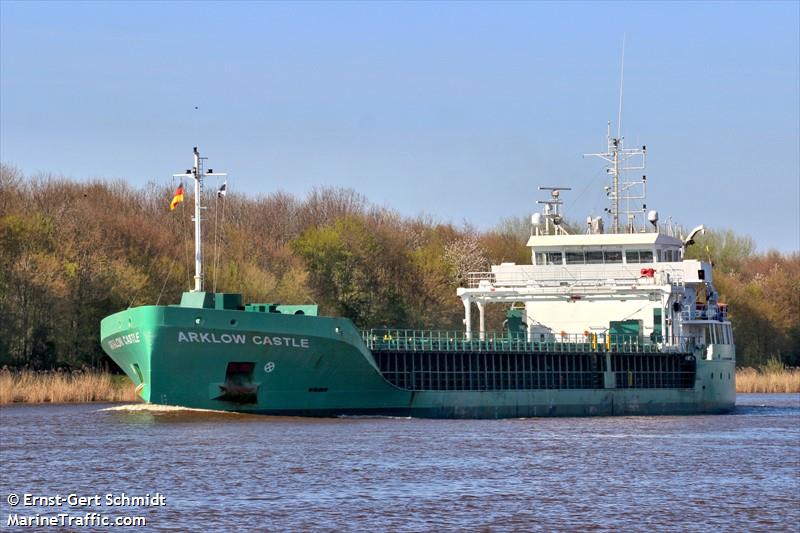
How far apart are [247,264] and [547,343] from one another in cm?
2699

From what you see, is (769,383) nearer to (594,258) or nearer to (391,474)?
(594,258)

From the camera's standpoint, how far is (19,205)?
76562mm

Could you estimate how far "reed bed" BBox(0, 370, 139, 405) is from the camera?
5803 centimetres

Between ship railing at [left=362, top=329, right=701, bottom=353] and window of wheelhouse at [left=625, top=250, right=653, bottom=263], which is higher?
window of wheelhouse at [left=625, top=250, right=653, bottom=263]

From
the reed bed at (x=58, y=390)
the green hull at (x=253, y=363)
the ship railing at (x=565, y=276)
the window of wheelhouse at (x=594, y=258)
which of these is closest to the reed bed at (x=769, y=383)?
the ship railing at (x=565, y=276)

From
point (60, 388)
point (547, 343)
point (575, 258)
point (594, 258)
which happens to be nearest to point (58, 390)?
point (60, 388)

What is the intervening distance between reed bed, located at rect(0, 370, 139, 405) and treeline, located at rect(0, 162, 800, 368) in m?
6.87

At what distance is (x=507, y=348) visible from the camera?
2223 inches

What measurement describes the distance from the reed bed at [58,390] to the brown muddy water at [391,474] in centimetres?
854

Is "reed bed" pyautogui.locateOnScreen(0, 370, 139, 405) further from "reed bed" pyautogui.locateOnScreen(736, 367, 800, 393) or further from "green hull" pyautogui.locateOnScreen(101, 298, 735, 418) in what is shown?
"reed bed" pyautogui.locateOnScreen(736, 367, 800, 393)

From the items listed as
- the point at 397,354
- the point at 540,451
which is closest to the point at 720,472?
the point at 540,451

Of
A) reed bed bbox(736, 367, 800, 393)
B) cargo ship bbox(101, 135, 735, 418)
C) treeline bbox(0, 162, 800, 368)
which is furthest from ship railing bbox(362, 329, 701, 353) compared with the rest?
reed bed bbox(736, 367, 800, 393)

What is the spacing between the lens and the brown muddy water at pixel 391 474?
27438 millimetres

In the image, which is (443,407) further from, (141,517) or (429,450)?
(141,517)
